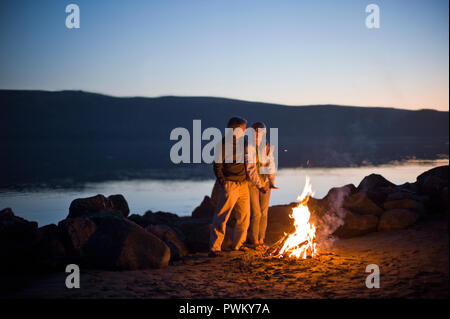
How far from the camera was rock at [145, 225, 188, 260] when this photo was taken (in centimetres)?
689

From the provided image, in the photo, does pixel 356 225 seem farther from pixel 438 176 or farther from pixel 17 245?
pixel 17 245

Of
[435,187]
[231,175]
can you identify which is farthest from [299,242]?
[435,187]

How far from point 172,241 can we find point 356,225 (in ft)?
10.3

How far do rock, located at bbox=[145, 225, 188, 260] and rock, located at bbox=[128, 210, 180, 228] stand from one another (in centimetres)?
218

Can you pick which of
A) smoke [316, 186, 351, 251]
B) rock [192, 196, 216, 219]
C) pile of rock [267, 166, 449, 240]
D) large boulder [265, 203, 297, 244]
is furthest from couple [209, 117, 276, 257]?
rock [192, 196, 216, 219]

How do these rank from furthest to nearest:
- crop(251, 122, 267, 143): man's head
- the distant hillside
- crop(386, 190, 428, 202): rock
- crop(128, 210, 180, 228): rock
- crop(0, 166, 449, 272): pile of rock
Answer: the distant hillside, crop(128, 210, 180, 228): rock, crop(251, 122, 267, 143): man's head, crop(386, 190, 428, 202): rock, crop(0, 166, 449, 272): pile of rock

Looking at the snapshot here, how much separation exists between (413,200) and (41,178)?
22.0 meters

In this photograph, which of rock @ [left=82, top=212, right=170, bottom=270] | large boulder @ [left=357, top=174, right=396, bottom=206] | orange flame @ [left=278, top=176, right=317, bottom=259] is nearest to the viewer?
rock @ [left=82, top=212, right=170, bottom=270]

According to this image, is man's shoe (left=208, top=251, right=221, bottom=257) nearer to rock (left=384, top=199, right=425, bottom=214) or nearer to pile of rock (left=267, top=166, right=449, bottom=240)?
pile of rock (left=267, top=166, right=449, bottom=240)

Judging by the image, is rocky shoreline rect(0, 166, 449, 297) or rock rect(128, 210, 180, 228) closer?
rocky shoreline rect(0, 166, 449, 297)

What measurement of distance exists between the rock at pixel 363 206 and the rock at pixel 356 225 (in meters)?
0.19

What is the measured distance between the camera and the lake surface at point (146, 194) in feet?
48.4

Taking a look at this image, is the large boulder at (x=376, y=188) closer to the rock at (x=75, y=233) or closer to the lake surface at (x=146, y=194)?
the rock at (x=75, y=233)
